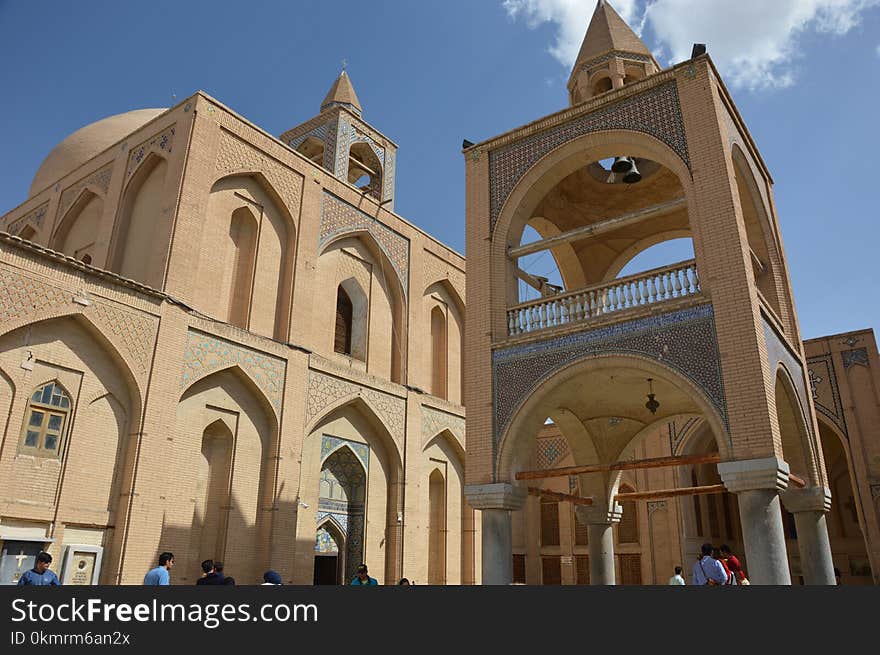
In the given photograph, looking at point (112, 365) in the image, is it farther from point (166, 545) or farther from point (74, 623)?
point (74, 623)

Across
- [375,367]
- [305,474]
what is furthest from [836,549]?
[305,474]

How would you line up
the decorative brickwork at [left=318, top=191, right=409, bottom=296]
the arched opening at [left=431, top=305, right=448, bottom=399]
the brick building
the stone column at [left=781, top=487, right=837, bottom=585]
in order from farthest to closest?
the arched opening at [left=431, top=305, right=448, bottom=399] < the decorative brickwork at [left=318, top=191, right=409, bottom=296] < the brick building < the stone column at [left=781, top=487, right=837, bottom=585]

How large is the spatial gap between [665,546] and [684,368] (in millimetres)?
11306

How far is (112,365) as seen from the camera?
34.2 feet

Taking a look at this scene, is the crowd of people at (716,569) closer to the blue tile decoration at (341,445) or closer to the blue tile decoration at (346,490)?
the blue tile decoration at (346,490)

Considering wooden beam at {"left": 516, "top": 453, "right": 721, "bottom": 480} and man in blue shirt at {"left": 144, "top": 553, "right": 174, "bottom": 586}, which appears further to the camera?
wooden beam at {"left": 516, "top": 453, "right": 721, "bottom": 480}

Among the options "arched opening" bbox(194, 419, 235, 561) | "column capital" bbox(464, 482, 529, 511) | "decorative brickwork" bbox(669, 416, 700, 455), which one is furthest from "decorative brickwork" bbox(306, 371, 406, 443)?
"decorative brickwork" bbox(669, 416, 700, 455)

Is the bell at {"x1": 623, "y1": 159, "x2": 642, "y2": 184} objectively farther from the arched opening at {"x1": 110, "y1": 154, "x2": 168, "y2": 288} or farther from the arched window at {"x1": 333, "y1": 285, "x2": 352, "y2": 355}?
the arched opening at {"x1": 110, "y1": 154, "x2": 168, "y2": 288}

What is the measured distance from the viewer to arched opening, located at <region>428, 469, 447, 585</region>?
15992mm

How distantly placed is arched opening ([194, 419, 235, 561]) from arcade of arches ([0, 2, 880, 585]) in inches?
1.6

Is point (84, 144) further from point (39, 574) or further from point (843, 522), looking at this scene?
point (843, 522)

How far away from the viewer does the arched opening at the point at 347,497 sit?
1385 cm

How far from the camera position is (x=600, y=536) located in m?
11.4

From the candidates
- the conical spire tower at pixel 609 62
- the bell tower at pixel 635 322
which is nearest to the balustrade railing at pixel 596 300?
the bell tower at pixel 635 322
